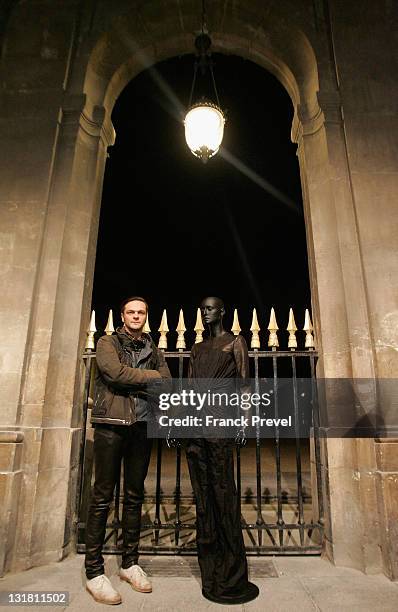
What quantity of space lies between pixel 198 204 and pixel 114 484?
377 inches

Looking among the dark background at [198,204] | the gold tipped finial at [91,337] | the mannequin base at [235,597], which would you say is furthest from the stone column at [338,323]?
the dark background at [198,204]

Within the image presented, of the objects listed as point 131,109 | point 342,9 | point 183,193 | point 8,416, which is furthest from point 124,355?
point 183,193

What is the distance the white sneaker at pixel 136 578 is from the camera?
304cm

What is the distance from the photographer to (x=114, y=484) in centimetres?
314

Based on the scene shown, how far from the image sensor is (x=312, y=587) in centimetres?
315

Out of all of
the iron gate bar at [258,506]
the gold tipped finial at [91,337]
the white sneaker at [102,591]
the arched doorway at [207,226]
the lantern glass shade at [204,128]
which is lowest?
the white sneaker at [102,591]

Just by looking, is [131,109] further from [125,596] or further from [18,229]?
[125,596]

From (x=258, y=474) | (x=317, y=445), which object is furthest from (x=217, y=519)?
(x=317, y=445)

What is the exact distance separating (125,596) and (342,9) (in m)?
7.28

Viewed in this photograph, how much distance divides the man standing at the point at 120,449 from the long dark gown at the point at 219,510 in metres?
0.48

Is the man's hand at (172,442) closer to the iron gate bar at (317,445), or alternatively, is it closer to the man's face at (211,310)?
the man's face at (211,310)

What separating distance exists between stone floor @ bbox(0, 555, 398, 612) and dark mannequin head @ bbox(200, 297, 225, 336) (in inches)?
85.2

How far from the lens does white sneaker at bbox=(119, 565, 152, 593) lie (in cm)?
304

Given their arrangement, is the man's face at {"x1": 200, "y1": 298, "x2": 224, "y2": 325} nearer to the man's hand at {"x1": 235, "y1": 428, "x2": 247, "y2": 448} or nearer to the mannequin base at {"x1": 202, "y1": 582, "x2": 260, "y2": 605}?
the man's hand at {"x1": 235, "y1": 428, "x2": 247, "y2": 448}
